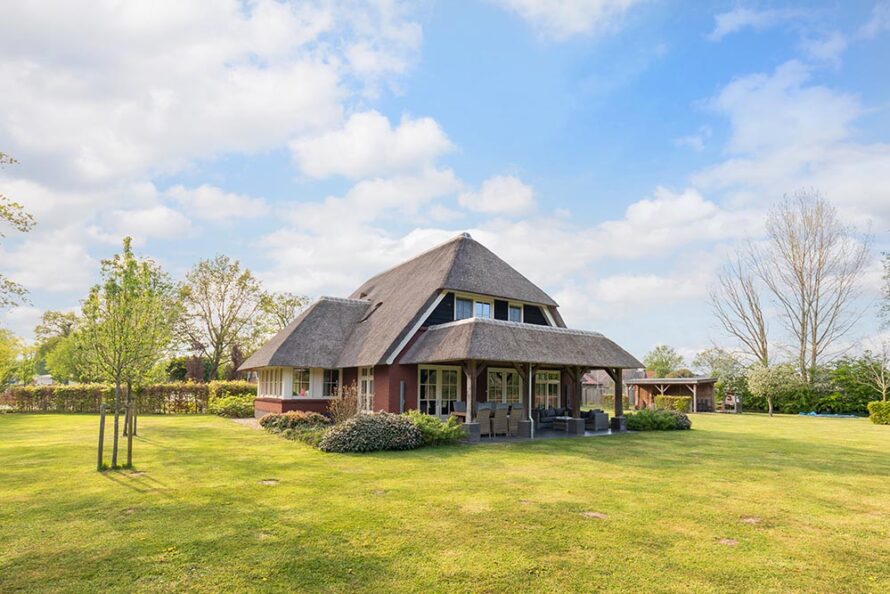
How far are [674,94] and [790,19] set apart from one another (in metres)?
3.03

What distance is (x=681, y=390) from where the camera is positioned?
131ft

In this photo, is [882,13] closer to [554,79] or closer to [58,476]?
[554,79]

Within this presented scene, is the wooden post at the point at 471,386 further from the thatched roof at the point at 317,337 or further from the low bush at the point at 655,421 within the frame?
the low bush at the point at 655,421

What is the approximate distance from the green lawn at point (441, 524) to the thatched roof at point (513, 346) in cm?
374

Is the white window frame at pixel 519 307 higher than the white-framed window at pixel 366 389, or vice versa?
the white window frame at pixel 519 307

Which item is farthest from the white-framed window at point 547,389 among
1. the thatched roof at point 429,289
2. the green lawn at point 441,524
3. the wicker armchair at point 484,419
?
the green lawn at point 441,524

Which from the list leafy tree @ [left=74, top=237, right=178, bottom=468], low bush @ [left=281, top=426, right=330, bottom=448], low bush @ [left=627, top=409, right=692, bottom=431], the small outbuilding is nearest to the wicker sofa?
low bush @ [left=627, top=409, right=692, bottom=431]

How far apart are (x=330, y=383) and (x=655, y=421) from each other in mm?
13209

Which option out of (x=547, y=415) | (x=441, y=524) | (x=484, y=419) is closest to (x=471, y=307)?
(x=547, y=415)

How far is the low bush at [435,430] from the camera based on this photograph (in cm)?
1431

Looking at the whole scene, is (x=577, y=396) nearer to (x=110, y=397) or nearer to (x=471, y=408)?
(x=471, y=408)

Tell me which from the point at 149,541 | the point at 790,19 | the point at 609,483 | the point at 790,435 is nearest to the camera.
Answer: the point at 149,541

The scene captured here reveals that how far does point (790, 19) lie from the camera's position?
1194 centimetres

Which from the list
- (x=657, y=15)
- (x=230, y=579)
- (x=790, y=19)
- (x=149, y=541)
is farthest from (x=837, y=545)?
(x=790, y=19)
